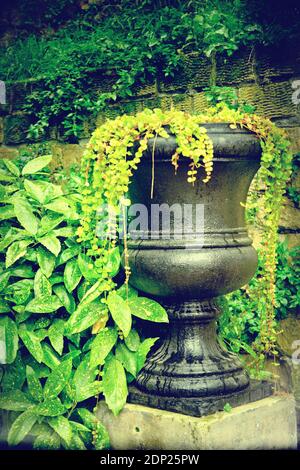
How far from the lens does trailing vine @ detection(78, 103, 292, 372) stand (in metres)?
2.23

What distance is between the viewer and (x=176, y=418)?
85.3 inches

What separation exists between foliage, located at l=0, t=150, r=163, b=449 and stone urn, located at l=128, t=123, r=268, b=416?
0.09m

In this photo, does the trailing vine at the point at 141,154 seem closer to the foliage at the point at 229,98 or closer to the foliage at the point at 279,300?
the foliage at the point at 279,300

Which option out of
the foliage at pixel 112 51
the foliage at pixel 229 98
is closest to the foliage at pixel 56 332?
the foliage at pixel 229 98

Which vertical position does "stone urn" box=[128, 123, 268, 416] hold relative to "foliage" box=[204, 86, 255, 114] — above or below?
below

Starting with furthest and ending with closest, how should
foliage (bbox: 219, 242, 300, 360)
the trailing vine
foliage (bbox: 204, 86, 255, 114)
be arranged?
foliage (bbox: 204, 86, 255, 114), foliage (bbox: 219, 242, 300, 360), the trailing vine

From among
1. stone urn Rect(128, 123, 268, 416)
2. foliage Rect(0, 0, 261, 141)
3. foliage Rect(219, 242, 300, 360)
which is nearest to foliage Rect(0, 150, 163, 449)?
stone urn Rect(128, 123, 268, 416)

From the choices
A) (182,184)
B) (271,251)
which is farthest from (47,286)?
(271,251)

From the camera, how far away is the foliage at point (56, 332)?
226 centimetres

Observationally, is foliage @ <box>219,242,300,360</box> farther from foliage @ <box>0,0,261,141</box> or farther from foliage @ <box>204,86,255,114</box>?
foliage @ <box>0,0,261,141</box>

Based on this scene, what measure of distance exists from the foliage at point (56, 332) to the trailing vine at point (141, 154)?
0.09 metres

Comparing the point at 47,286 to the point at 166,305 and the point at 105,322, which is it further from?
the point at 166,305

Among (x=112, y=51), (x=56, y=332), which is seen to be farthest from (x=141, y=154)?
(x=112, y=51)

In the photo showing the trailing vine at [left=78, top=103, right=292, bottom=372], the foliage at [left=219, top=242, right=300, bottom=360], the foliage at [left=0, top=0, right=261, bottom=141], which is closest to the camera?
the trailing vine at [left=78, top=103, right=292, bottom=372]
